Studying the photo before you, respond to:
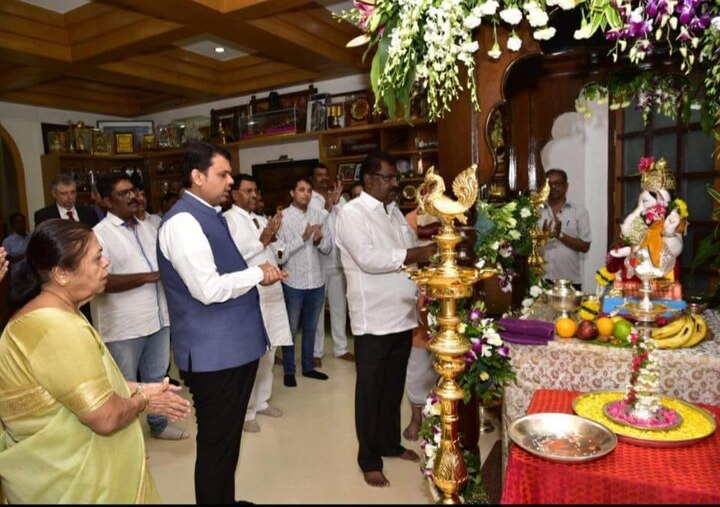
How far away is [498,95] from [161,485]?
8.18 ft

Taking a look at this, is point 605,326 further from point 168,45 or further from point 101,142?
point 101,142

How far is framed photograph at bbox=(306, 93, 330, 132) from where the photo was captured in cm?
645

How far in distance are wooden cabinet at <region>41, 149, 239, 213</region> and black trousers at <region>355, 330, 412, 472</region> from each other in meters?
5.35

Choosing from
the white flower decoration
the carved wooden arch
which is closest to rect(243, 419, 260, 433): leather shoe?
the white flower decoration

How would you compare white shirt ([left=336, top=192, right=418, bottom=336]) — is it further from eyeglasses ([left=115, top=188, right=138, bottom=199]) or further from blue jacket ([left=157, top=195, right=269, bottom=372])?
eyeglasses ([left=115, top=188, right=138, bottom=199])

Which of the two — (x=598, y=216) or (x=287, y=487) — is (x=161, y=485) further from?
(x=598, y=216)

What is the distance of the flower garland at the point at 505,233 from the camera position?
238 centimetres

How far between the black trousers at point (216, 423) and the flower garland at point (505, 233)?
114 cm

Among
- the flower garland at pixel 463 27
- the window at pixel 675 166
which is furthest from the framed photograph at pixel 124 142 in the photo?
the window at pixel 675 166

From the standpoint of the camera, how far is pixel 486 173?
82.0 inches

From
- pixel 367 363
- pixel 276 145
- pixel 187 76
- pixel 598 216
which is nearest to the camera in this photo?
pixel 367 363

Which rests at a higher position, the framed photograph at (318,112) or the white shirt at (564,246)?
the framed photograph at (318,112)

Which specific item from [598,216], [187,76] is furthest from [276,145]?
[598,216]

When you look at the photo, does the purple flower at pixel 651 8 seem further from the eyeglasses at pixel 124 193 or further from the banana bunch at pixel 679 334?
the eyeglasses at pixel 124 193
